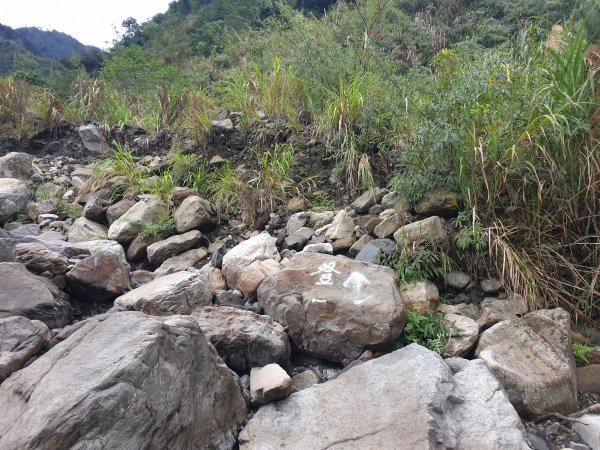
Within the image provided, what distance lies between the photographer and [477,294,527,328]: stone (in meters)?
2.77

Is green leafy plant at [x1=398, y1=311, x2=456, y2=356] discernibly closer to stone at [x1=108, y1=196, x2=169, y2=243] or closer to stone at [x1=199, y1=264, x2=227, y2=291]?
stone at [x1=199, y1=264, x2=227, y2=291]

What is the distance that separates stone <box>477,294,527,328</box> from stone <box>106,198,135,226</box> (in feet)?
12.0

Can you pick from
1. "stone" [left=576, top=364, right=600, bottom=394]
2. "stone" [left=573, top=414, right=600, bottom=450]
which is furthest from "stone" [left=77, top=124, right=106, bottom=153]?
"stone" [left=573, top=414, right=600, bottom=450]

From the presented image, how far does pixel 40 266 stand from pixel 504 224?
3.18 metres

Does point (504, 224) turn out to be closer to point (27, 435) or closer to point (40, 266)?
point (27, 435)

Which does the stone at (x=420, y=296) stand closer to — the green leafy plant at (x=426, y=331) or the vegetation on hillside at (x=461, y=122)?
the green leafy plant at (x=426, y=331)

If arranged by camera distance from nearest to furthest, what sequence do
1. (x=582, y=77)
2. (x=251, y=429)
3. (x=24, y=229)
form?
(x=251, y=429) < (x=582, y=77) < (x=24, y=229)

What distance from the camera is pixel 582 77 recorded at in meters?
2.99

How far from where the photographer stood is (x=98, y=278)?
3.28 metres

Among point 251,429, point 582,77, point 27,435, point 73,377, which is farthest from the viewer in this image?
point 582,77

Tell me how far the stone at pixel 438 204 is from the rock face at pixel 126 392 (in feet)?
5.99

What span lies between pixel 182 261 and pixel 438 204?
7.24ft

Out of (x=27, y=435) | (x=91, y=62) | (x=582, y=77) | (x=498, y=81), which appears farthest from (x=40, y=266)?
(x=91, y=62)

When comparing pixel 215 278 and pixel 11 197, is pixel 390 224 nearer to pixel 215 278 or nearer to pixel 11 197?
pixel 215 278
